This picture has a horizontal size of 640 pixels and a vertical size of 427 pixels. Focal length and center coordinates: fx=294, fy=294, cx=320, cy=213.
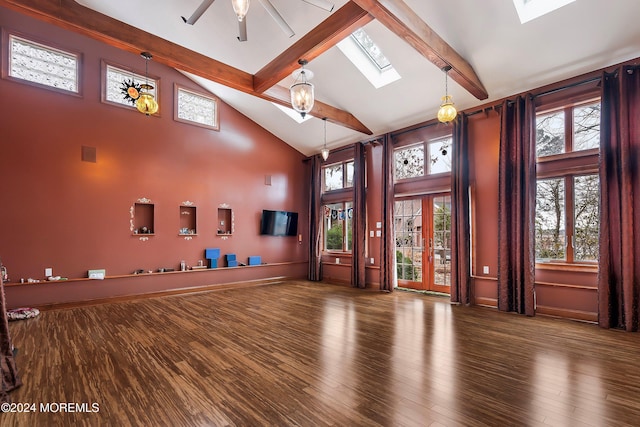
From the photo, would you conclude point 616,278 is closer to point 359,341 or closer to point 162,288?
point 359,341

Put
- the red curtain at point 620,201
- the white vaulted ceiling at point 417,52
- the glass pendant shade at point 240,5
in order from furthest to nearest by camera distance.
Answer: the red curtain at point 620,201, the white vaulted ceiling at point 417,52, the glass pendant shade at point 240,5

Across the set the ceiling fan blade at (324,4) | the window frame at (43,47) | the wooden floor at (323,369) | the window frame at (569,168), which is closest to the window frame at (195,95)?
the window frame at (43,47)

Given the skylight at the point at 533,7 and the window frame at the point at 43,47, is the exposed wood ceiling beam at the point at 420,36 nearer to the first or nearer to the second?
the skylight at the point at 533,7

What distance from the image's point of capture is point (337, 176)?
337 inches

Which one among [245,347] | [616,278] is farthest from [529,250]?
[245,347]

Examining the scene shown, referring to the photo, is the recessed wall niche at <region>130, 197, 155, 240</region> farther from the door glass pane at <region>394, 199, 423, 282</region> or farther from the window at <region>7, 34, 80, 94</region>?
the door glass pane at <region>394, 199, 423, 282</region>

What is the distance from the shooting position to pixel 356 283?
24.5 ft

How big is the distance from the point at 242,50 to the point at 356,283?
225 inches

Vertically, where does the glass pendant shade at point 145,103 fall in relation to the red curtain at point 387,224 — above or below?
above

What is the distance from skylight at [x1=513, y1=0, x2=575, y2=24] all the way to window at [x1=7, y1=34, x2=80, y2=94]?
7.33 meters

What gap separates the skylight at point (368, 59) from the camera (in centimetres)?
511

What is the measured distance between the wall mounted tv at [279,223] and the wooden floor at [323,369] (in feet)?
11.3

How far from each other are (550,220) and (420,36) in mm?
3620

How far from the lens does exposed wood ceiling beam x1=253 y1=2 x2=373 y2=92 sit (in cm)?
363
